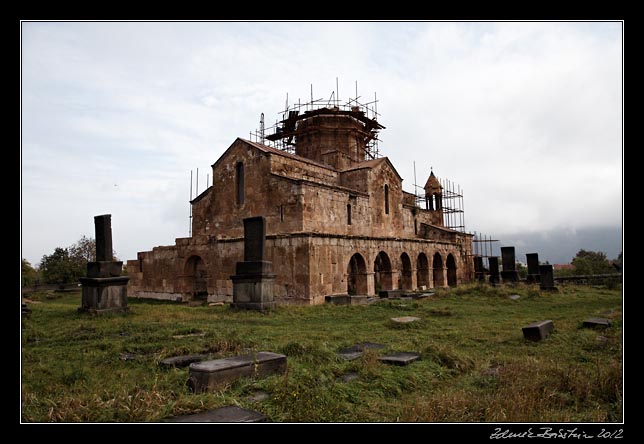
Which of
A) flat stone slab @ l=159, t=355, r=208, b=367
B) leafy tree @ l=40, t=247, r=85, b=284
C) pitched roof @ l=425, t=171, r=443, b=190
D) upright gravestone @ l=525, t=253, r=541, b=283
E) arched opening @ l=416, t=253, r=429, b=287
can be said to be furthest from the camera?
pitched roof @ l=425, t=171, r=443, b=190

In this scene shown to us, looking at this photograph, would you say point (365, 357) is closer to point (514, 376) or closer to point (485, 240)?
point (514, 376)

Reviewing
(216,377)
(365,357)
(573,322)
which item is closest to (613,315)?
(573,322)

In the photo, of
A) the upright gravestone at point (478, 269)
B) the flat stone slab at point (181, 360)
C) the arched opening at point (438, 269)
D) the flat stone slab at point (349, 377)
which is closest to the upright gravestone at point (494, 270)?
Result: the arched opening at point (438, 269)

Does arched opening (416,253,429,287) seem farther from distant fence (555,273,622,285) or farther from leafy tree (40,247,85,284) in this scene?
leafy tree (40,247,85,284)

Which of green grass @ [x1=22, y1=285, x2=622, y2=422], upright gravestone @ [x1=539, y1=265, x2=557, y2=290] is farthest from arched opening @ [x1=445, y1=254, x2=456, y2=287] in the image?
green grass @ [x1=22, y1=285, x2=622, y2=422]

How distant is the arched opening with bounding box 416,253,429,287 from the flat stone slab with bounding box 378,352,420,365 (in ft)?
59.5

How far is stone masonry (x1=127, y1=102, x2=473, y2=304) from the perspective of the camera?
53.9 feet

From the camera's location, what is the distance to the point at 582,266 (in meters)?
34.5

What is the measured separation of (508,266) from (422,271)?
4.79m

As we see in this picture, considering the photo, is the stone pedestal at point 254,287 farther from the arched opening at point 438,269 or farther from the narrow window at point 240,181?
the arched opening at point 438,269

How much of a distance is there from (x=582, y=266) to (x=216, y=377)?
1483 inches

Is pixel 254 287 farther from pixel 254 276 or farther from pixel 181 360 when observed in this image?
pixel 181 360

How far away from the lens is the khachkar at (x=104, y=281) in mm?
10932

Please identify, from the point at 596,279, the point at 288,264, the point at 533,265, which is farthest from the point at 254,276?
the point at 596,279
